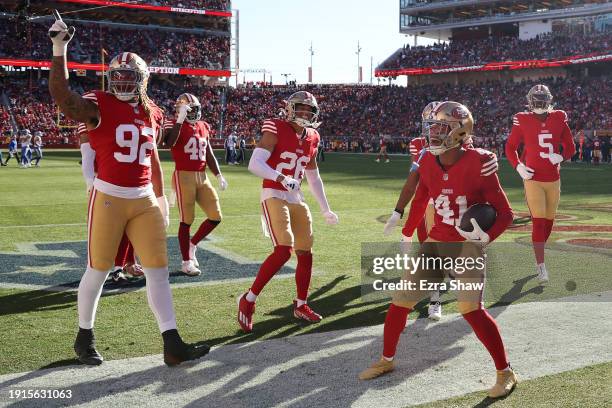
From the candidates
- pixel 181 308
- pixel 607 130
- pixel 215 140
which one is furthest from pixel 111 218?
pixel 215 140

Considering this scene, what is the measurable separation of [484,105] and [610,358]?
149 feet

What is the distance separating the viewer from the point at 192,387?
414 cm

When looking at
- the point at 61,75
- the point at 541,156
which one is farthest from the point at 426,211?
the point at 61,75

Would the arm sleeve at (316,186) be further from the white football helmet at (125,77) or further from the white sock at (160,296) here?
the white football helmet at (125,77)

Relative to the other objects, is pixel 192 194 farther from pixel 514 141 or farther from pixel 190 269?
pixel 514 141

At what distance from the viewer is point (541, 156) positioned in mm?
7484

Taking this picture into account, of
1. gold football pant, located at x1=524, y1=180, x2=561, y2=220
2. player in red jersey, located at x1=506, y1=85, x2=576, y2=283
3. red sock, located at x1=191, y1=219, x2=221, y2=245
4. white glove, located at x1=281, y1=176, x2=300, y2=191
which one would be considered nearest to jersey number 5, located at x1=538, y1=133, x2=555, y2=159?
player in red jersey, located at x1=506, y1=85, x2=576, y2=283

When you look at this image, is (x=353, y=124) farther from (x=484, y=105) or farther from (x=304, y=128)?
(x=304, y=128)

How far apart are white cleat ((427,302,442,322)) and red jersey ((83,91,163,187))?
266cm

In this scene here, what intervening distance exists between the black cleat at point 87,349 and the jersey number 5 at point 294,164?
211 cm

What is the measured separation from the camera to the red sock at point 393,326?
4.34m

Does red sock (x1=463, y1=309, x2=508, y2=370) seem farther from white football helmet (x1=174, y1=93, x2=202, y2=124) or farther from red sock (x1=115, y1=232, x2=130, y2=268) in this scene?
white football helmet (x1=174, y1=93, x2=202, y2=124)

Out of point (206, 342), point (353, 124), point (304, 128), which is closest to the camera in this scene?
point (206, 342)

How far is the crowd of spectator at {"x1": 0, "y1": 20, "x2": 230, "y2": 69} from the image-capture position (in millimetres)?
47281
